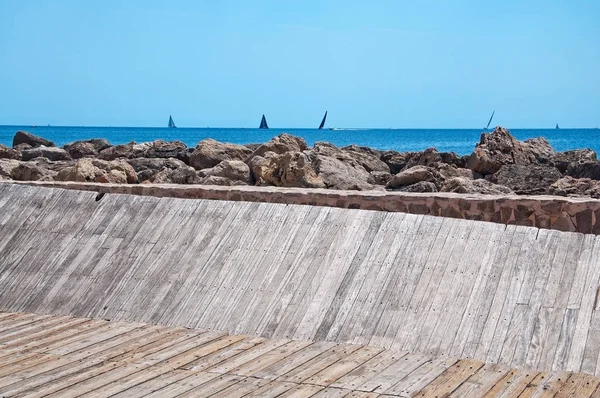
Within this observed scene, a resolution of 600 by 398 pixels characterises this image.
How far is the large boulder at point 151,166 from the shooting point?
16.5 metres

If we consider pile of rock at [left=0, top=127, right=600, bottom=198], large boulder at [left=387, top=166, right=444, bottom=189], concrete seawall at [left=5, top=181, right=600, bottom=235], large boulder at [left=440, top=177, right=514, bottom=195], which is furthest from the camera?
large boulder at [left=387, top=166, right=444, bottom=189]

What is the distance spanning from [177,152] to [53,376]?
1638 centimetres

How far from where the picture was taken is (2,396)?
498 centimetres

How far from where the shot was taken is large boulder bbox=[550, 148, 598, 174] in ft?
56.8

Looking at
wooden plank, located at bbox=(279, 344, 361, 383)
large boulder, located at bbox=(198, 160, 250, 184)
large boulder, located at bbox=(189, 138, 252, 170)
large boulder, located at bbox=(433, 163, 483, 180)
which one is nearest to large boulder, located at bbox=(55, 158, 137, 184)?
large boulder, located at bbox=(198, 160, 250, 184)

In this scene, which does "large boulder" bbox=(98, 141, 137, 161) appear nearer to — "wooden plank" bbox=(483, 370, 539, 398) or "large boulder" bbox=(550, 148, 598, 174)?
"large boulder" bbox=(550, 148, 598, 174)

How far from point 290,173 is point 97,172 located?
2.85m

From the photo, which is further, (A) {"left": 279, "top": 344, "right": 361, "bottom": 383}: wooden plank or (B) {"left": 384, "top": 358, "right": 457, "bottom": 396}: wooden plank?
(A) {"left": 279, "top": 344, "right": 361, "bottom": 383}: wooden plank

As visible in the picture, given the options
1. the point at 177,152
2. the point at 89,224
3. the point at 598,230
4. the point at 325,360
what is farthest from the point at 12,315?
the point at 177,152

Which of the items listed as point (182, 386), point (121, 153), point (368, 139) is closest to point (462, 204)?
point (182, 386)

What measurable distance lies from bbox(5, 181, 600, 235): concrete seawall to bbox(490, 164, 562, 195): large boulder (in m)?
5.96

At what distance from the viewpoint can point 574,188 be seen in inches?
519

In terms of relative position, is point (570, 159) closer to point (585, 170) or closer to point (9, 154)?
point (585, 170)

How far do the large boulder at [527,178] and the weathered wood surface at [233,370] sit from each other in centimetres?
837
